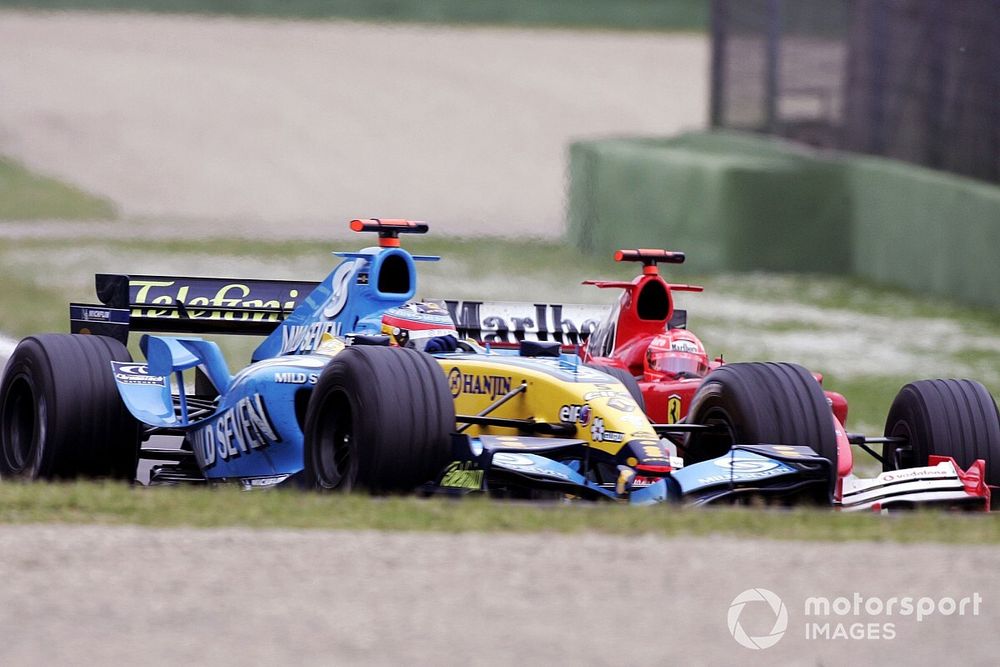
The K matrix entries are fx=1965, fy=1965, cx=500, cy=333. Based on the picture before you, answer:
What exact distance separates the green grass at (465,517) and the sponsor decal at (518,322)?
132 inches

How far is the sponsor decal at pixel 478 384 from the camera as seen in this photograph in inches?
345

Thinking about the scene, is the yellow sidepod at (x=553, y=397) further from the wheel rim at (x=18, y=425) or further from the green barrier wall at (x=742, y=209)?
the green barrier wall at (x=742, y=209)

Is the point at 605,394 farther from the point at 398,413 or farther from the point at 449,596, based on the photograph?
the point at 449,596

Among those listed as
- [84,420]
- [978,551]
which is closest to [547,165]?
[84,420]

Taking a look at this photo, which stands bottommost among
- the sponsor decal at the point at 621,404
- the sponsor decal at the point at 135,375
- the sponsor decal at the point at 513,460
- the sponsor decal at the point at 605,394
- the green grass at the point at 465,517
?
the green grass at the point at 465,517

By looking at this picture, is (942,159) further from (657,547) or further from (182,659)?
(182,659)

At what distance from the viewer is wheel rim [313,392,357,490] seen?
8352mm

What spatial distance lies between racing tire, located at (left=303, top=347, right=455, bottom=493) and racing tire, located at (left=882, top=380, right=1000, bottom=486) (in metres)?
2.35

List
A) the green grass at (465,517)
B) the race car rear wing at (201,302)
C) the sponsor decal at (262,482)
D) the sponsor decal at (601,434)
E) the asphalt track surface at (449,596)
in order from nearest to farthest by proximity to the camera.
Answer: the asphalt track surface at (449,596) → the green grass at (465,517) → the sponsor decal at (601,434) → the sponsor decal at (262,482) → the race car rear wing at (201,302)

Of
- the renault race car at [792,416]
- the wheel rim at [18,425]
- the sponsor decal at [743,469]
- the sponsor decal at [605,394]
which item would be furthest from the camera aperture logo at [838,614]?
the wheel rim at [18,425]

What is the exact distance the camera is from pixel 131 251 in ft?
81.8

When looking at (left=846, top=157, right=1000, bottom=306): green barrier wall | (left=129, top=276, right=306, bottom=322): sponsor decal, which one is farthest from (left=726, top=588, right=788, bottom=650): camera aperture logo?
(left=846, top=157, right=1000, bottom=306): green barrier wall

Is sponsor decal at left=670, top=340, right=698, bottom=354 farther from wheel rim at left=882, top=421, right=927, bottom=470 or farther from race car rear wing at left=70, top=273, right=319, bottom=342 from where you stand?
race car rear wing at left=70, top=273, right=319, bottom=342

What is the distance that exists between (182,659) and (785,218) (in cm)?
1857
